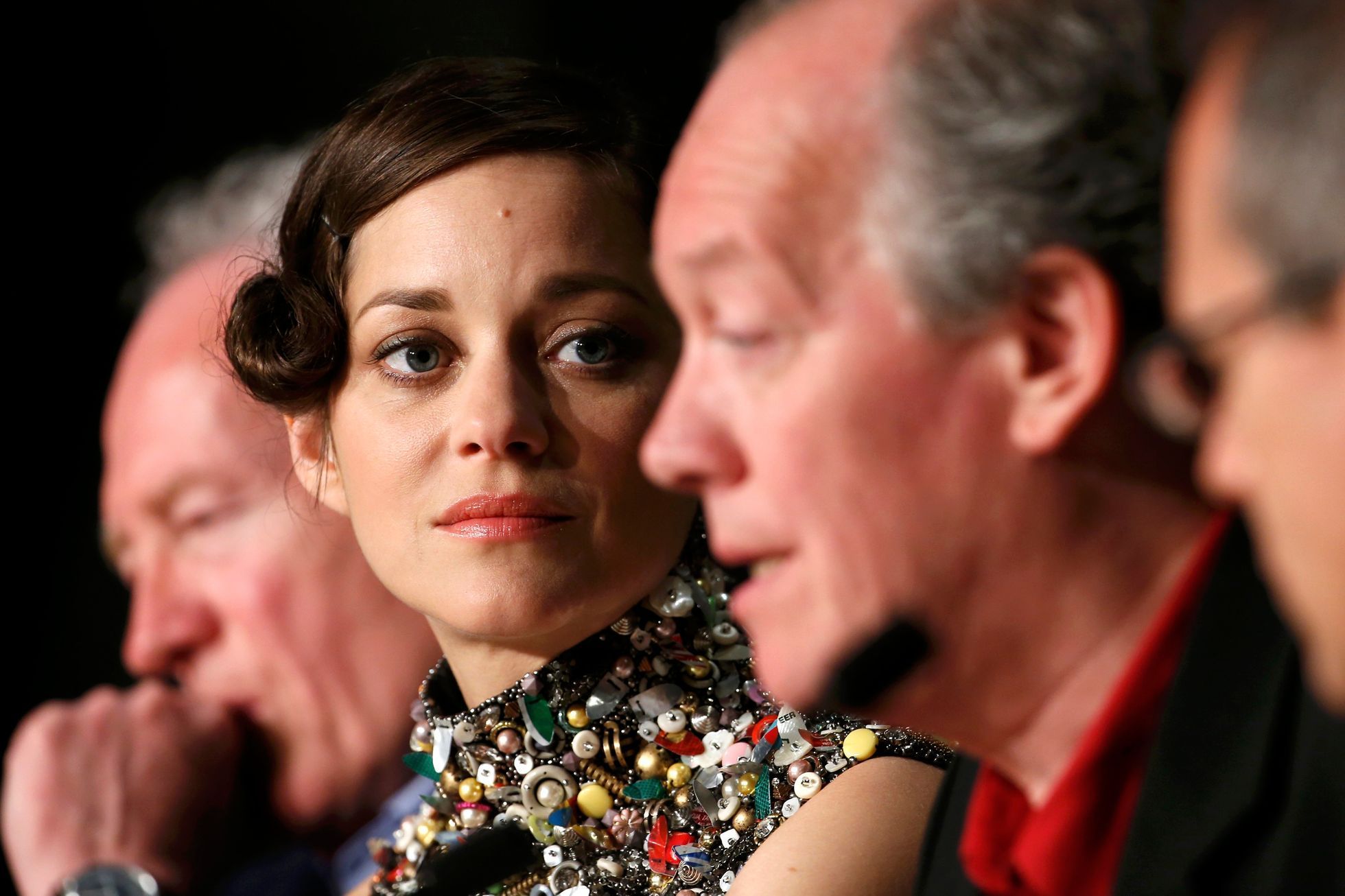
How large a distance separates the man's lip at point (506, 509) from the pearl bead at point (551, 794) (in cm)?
26

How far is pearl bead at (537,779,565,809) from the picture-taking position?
4.52 feet

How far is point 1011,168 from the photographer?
77 cm

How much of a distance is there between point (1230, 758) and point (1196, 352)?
10.6 inches

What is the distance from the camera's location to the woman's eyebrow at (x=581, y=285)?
4.31ft

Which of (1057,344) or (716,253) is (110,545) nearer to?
(716,253)

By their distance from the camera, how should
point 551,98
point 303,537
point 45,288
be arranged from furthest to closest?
point 45,288 < point 303,537 < point 551,98

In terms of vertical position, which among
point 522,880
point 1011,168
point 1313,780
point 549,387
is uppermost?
point 1011,168

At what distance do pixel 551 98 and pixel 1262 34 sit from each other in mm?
906

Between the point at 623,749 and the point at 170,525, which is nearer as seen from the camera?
the point at 623,749

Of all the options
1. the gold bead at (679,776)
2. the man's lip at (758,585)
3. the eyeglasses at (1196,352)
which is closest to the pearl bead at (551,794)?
the gold bead at (679,776)

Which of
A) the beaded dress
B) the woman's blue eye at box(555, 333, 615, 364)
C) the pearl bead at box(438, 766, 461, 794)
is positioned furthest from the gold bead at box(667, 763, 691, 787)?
the woman's blue eye at box(555, 333, 615, 364)

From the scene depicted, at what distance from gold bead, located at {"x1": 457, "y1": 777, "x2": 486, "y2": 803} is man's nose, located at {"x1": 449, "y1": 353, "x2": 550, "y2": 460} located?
0.34 m

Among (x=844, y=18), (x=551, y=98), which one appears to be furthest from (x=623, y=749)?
(x=844, y=18)

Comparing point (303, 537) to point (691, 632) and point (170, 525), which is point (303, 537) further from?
point (691, 632)
